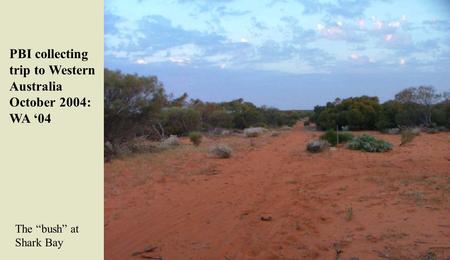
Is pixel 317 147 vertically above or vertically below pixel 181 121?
below

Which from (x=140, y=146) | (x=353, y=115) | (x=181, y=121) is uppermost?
(x=353, y=115)

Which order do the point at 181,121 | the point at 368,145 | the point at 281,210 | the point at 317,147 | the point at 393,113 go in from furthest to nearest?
the point at 393,113 → the point at 181,121 → the point at 317,147 → the point at 368,145 → the point at 281,210

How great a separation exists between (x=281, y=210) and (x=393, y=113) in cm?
2815

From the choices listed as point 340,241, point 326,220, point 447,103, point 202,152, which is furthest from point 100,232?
point 447,103

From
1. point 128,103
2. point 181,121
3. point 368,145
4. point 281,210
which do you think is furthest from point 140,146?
point 281,210

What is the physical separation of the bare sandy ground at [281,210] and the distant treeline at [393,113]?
19051 mm

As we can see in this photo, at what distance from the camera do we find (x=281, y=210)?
7859 millimetres

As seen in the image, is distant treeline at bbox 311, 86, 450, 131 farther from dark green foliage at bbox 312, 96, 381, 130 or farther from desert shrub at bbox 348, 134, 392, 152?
desert shrub at bbox 348, 134, 392, 152

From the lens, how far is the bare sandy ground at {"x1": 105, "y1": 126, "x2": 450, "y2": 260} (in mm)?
5781

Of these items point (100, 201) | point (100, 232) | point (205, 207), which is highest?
point (100, 201)

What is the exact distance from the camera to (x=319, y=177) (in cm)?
1114

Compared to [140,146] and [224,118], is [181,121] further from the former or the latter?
[140,146]

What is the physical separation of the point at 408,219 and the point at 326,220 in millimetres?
1131

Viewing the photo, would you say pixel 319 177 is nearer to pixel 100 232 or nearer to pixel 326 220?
pixel 326 220
